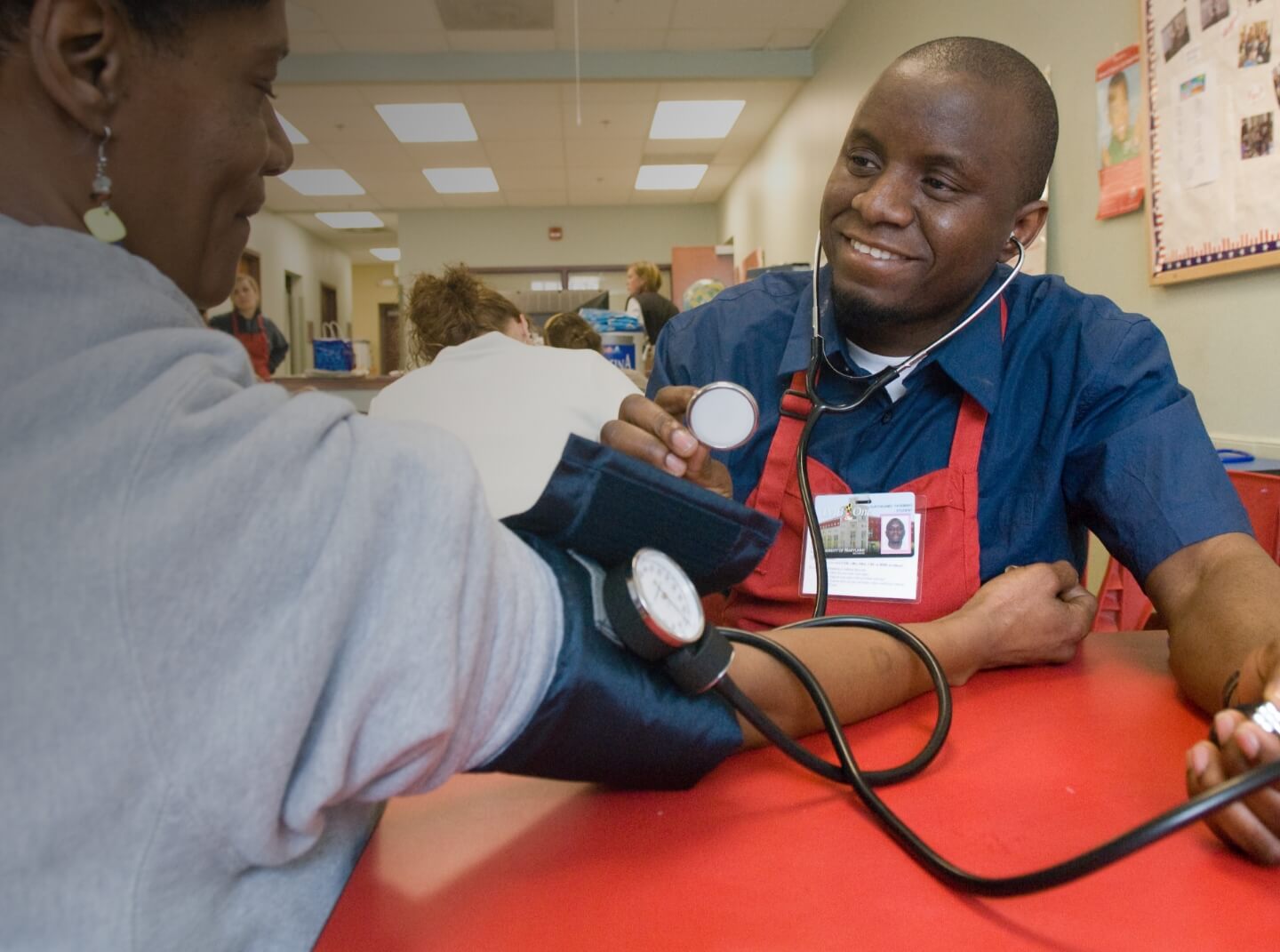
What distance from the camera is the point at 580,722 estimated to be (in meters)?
0.51

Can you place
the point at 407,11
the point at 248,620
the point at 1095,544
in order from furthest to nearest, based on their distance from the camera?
the point at 407,11
the point at 1095,544
the point at 248,620

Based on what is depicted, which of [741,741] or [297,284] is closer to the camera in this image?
[741,741]

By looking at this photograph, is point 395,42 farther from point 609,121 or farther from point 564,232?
point 564,232

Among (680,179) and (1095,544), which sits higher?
(680,179)

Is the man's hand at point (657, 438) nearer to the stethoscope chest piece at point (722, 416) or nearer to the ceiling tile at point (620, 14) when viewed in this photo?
the stethoscope chest piece at point (722, 416)

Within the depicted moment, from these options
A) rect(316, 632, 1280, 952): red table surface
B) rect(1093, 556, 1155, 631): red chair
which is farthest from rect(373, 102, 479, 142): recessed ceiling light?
rect(316, 632, 1280, 952): red table surface

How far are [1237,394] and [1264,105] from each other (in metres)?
0.68

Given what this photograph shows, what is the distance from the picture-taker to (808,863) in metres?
0.52

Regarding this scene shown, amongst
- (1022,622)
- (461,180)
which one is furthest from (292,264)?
(1022,622)

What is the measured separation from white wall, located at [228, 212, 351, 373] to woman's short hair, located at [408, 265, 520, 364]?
6.67m

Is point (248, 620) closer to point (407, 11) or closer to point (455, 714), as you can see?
point (455, 714)

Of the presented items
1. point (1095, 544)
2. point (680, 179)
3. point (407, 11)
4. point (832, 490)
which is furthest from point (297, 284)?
point (832, 490)

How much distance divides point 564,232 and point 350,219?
2753mm

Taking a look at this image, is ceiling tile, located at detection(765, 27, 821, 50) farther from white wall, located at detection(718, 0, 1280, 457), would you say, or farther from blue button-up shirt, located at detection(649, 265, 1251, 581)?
blue button-up shirt, located at detection(649, 265, 1251, 581)
